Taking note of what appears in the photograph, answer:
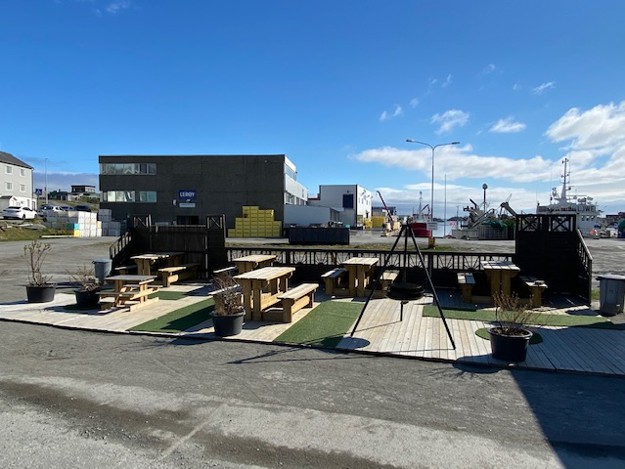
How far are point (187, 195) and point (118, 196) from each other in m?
8.09

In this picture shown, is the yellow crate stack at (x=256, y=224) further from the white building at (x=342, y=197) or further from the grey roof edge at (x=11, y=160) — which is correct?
the grey roof edge at (x=11, y=160)

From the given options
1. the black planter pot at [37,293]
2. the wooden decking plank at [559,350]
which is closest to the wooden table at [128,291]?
the black planter pot at [37,293]

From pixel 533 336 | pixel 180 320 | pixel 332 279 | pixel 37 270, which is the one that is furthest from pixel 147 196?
pixel 533 336

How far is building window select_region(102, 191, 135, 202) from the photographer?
4994 centimetres

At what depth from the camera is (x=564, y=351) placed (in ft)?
21.9

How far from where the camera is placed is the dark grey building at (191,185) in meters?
48.8

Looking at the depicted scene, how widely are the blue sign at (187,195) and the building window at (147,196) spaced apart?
3.06 m

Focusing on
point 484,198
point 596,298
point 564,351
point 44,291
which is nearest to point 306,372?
point 564,351

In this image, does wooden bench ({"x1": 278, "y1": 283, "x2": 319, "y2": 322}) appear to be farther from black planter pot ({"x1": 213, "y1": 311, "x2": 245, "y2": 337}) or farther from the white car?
the white car

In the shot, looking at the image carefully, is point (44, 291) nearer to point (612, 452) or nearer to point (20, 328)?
point (20, 328)

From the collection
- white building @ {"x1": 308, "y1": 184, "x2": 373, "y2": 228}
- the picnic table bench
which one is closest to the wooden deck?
the picnic table bench

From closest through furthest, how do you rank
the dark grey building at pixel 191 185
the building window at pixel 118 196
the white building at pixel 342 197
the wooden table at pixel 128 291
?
the wooden table at pixel 128 291 → the dark grey building at pixel 191 185 → the building window at pixel 118 196 → the white building at pixel 342 197

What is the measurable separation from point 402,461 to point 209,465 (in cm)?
155

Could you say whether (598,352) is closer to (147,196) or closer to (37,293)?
(37,293)
